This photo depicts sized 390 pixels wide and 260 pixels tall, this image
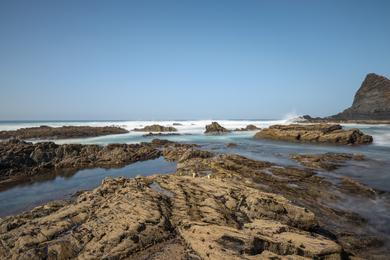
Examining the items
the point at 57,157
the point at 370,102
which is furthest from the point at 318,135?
the point at 370,102

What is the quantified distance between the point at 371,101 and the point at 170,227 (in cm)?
10386

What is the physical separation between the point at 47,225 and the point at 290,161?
1722 centimetres

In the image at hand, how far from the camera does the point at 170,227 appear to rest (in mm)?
7648

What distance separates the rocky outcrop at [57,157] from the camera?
21.4m

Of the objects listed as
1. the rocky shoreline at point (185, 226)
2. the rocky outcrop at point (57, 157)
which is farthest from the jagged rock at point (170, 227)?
the rocky outcrop at point (57, 157)

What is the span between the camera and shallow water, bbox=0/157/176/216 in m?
13.8

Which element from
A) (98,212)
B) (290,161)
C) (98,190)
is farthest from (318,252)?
(290,161)

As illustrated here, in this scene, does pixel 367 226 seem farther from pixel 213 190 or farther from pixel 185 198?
pixel 185 198

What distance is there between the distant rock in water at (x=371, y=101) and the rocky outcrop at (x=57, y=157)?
7947 centimetres

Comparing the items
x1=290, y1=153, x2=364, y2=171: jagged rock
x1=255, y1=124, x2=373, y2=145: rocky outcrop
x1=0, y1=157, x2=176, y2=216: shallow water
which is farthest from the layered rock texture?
x1=255, y1=124, x2=373, y2=145: rocky outcrop

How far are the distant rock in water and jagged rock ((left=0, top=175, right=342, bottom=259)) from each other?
291 ft

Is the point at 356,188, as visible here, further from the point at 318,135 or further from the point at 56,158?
the point at 318,135

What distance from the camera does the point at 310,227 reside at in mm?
7859

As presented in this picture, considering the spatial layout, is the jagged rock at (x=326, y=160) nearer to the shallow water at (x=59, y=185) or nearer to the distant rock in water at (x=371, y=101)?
the shallow water at (x=59, y=185)
